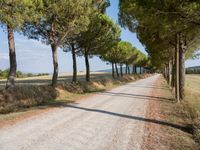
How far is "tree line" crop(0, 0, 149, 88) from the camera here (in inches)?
609

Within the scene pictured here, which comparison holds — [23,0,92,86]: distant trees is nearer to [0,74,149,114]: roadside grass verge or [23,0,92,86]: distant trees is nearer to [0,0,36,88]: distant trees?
[0,74,149,114]: roadside grass verge

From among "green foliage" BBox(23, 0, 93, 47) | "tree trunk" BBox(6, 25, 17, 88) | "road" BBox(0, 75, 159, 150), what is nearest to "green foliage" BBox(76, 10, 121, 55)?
"green foliage" BBox(23, 0, 93, 47)

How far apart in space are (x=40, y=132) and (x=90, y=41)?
26.6 metres

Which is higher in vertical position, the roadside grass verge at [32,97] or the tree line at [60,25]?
the tree line at [60,25]

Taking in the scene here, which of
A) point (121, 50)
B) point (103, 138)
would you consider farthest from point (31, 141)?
point (121, 50)

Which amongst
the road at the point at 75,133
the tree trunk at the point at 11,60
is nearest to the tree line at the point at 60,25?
the tree trunk at the point at 11,60

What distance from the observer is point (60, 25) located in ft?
87.7

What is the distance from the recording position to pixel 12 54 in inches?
816

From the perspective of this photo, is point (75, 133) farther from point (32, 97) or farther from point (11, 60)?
point (11, 60)

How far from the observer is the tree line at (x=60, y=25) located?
15461 millimetres

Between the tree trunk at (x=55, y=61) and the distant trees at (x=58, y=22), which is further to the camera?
the tree trunk at (x=55, y=61)

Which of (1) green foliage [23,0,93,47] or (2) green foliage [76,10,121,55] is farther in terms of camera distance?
(2) green foliage [76,10,121,55]

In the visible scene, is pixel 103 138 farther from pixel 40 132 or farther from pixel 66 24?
pixel 66 24

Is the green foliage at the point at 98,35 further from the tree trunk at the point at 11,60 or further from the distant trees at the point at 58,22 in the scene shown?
the tree trunk at the point at 11,60
